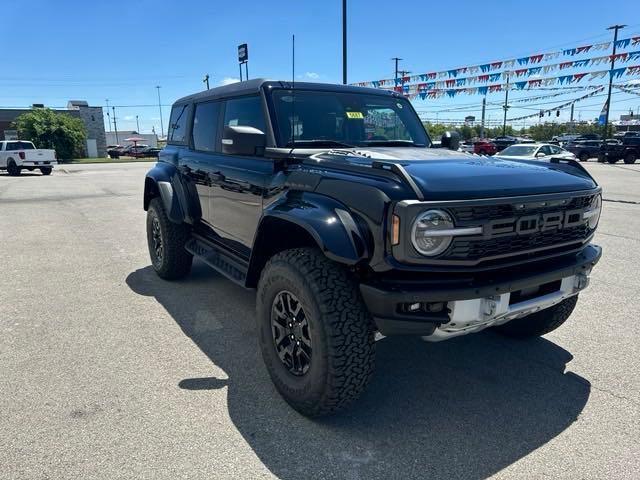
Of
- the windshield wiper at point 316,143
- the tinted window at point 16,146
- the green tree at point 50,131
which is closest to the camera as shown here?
the windshield wiper at point 316,143

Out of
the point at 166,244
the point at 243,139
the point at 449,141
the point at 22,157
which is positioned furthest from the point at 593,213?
the point at 22,157

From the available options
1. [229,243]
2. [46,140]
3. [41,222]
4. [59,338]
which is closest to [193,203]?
[229,243]

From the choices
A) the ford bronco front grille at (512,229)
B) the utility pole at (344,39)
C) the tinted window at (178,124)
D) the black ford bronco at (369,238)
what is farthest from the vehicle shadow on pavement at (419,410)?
the utility pole at (344,39)

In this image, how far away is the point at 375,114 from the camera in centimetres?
393

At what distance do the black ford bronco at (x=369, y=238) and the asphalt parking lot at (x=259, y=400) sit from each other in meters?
0.27

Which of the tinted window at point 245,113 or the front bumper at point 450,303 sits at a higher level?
the tinted window at point 245,113

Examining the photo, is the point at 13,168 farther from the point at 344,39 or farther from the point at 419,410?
the point at 419,410

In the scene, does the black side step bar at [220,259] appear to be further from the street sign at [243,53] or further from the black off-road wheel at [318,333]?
the street sign at [243,53]

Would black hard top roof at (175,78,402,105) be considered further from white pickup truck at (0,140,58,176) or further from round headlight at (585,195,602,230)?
white pickup truck at (0,140,58,176)

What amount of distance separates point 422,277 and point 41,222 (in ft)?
30.7

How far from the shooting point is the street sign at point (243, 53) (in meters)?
17.2

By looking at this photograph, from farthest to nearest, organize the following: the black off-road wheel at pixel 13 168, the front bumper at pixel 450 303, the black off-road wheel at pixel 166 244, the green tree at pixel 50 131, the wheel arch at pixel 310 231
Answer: the green tree at pixel 50 131 → the black off-road wheel at pixel 13 168 → the black off-road wheel at pixel 166 244 → the wheel arch at pixel 310 231 → the front bumper at pixel 450 303

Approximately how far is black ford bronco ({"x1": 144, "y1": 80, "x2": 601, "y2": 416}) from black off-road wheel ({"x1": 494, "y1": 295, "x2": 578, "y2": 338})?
0.03 feet

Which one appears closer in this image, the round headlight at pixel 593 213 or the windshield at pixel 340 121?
the round headlight at pixel 593 213
